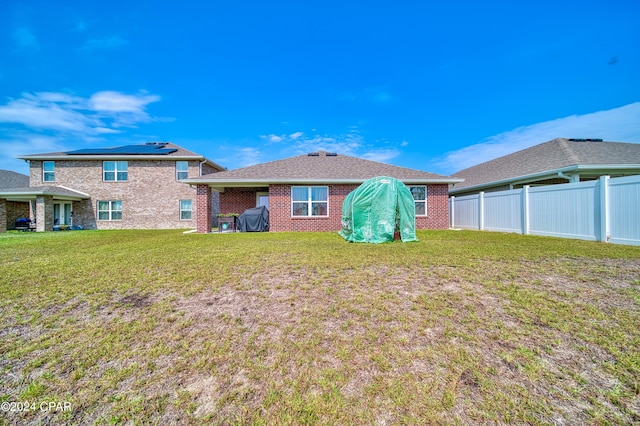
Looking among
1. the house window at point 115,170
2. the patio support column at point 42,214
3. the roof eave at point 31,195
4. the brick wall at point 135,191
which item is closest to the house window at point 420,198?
the brick wall at point 135,191

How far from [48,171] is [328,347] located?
26.6 metres

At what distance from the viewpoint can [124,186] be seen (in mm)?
20109

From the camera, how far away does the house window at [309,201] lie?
1517cm

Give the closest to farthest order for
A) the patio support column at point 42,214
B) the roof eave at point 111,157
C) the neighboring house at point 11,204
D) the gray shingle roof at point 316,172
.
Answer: the gray shingle roof at point 316,172, the patio support column at point 42,214, the neighboring house at point 11,204, the roof eave at point 111,157

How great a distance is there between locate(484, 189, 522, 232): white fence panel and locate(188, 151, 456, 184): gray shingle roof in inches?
96.0

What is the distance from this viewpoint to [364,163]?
17.7 metres

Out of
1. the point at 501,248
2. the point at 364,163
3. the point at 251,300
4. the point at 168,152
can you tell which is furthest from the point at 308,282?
the point at 168,152

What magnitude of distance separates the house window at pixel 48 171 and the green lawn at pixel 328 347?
20.5 m

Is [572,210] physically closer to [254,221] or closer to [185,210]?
[254,221]

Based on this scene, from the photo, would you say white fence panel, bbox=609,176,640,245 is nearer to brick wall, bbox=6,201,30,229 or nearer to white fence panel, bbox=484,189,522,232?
white fence panel, bbox=484,189,522,232

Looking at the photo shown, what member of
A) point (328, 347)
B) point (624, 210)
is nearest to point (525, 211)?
point (624, 210)

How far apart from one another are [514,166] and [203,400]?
19.9 m

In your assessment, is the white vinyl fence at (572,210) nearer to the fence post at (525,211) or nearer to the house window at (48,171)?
the fence post at (525,211)

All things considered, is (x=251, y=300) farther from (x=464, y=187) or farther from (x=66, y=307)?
(x=464, y=187)
